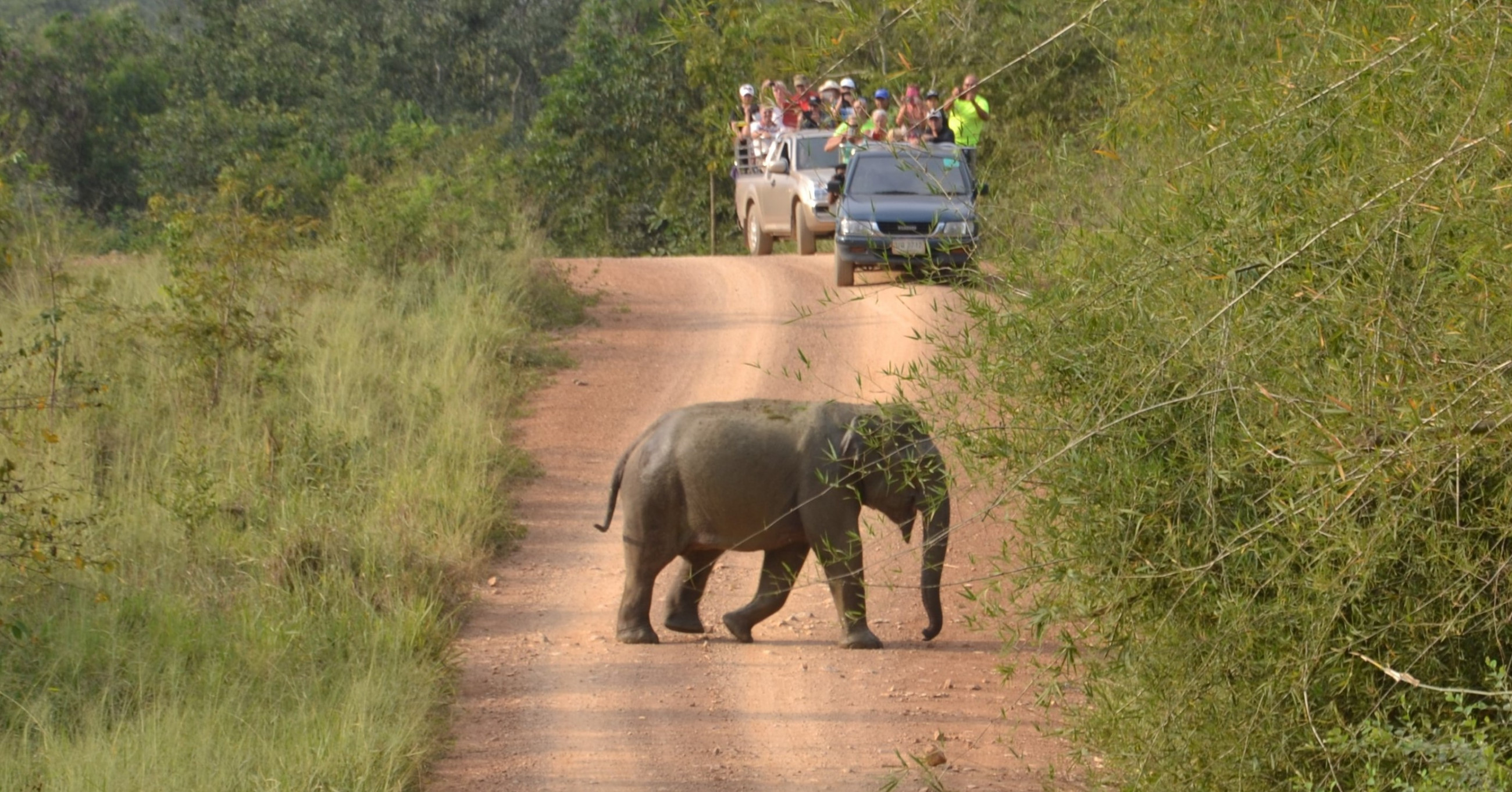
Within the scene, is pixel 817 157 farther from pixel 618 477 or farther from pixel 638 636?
pixel 638 636

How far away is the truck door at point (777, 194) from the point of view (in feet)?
66.4

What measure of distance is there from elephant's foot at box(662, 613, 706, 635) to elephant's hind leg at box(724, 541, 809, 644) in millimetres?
197

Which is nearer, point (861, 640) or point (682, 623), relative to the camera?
point (861, 640)

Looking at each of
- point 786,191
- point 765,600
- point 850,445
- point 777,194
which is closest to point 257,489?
point 765,600

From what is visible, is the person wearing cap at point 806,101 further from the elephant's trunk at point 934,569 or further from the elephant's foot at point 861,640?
the elephant's foot at point 861,640

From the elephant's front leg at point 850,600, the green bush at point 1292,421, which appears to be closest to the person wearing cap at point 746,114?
the green bush at point 1292,421

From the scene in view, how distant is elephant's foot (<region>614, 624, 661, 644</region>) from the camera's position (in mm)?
8125

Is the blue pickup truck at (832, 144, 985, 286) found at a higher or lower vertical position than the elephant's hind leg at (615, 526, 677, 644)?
higher

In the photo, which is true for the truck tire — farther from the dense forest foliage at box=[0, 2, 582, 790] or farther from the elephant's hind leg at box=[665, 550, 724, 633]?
the elephant's hind leg at box=[665, 550, 724, 633]

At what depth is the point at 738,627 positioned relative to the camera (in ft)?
26.6

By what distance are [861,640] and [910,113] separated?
3085 mm

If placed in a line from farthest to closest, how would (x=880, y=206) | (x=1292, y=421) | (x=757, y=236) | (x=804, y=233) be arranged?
(x=757, y=236), (x=804, y=233), (x=880, y=206), (x=1292, y=421)

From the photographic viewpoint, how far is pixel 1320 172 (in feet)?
16.6

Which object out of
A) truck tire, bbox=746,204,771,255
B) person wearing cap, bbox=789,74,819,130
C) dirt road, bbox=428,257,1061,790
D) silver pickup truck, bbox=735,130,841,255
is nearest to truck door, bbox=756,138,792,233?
silver pickup truck, bbox=735,130,841,255
